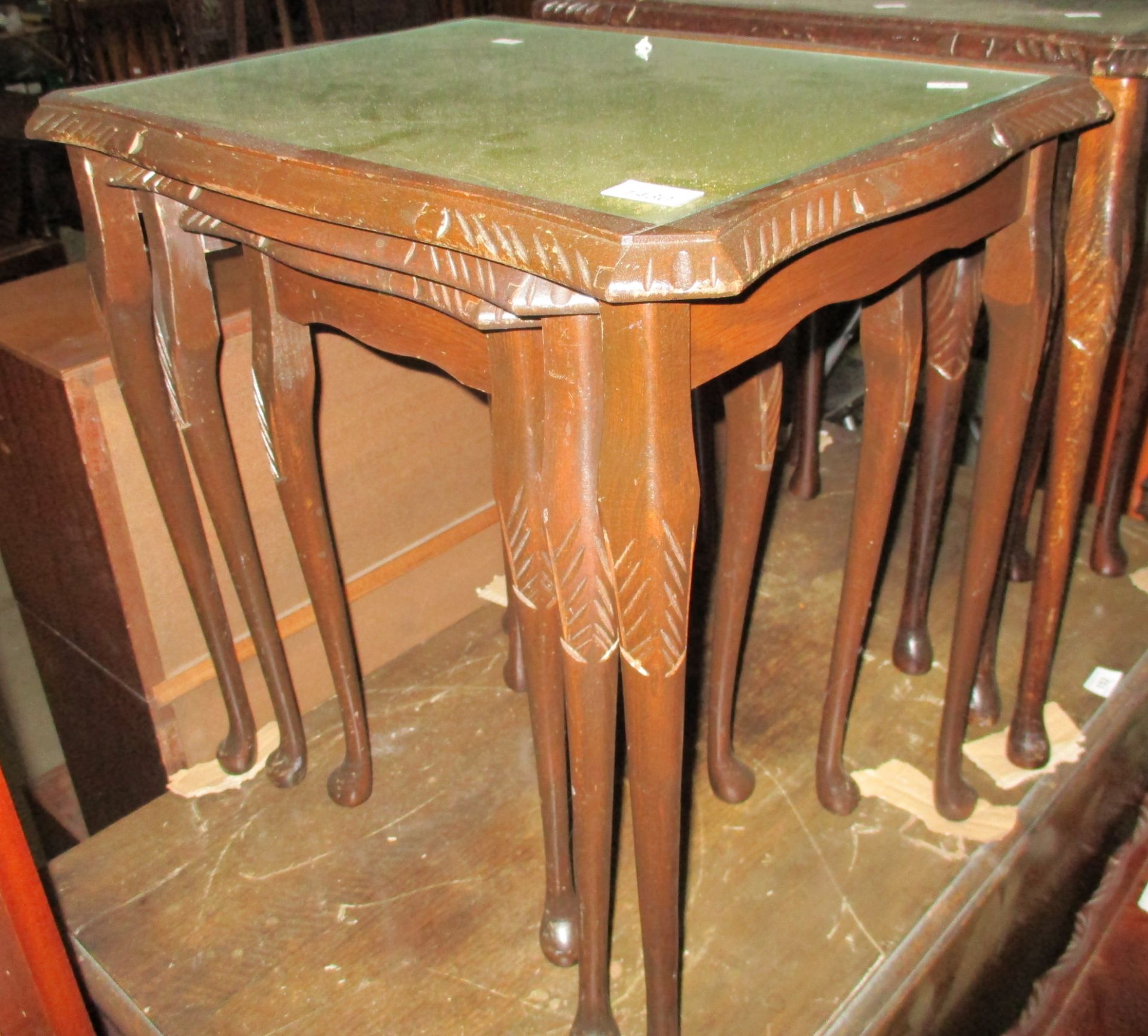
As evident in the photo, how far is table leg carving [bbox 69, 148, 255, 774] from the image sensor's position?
3.03 feet

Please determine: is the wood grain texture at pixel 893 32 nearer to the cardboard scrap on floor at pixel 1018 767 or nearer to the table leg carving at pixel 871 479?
the table leg carving at pixel 871 479

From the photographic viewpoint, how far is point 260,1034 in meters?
0.93

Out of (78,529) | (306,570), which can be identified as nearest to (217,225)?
(306,570)

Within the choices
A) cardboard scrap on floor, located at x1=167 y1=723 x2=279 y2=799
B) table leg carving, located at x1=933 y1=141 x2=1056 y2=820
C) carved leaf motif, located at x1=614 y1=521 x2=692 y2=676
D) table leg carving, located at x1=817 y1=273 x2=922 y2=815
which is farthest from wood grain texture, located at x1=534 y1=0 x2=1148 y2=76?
cardboard scrap on floor, located at x1=167 y1=723 x2=279 y2=799

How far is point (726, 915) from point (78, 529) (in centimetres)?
74

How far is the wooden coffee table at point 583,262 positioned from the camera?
2.00 feet

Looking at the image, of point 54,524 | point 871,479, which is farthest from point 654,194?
point 54,524

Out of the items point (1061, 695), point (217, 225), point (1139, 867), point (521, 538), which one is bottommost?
point (1139, 867)

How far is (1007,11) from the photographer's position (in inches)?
42.8

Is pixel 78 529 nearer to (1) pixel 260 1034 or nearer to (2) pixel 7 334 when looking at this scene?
(2) pixel 7 334

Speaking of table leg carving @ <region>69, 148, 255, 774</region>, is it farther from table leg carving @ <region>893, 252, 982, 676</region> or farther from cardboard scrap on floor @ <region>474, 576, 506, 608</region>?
table leg carving @ <region>893, 252, 982, 676</region>

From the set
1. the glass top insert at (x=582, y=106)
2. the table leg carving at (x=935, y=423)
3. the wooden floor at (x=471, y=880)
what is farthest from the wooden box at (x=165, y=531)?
the table leg carving at (x=935, y=423)

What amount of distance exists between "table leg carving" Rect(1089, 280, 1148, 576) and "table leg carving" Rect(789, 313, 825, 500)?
388 mm

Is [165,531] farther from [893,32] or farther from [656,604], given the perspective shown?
[893,32]
